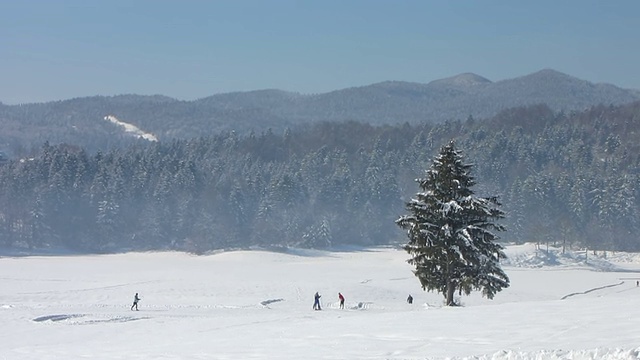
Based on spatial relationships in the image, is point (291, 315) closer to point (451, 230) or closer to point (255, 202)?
point (451, 230)

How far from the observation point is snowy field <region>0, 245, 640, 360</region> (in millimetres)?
20484

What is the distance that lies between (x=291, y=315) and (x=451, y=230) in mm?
8211

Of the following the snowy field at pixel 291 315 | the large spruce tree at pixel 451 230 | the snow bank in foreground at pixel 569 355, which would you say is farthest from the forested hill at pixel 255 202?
the snow bank in foreground at pixel 569 355

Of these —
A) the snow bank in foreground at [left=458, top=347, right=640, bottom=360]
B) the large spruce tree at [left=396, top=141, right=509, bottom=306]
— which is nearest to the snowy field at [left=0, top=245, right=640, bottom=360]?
the snow bank in foreground at [left=458, top=347, right=640, bottom=360]

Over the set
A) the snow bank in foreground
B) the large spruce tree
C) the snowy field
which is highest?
the large spruce tree

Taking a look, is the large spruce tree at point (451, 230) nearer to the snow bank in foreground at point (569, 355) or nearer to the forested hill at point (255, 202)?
the snow bank in foreground at point (569, 355)

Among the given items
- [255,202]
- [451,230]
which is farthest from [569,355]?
[255,202]

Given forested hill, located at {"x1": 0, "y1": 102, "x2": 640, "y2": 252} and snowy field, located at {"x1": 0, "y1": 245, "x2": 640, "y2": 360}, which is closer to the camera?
snowy field, located at {"x1": 0, "y1": 245, "x2": 640, "y2": 360}

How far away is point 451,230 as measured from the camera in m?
36.7

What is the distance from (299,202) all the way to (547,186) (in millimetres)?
42606

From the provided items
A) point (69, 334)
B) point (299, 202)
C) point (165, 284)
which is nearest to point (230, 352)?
point (69, 334)

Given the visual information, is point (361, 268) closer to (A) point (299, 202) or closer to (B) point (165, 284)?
(B) point (165, 284)

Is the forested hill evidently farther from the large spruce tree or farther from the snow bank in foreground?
the snow bank in foreground

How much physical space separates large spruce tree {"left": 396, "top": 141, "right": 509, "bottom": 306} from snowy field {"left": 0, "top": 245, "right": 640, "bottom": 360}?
204 cm
